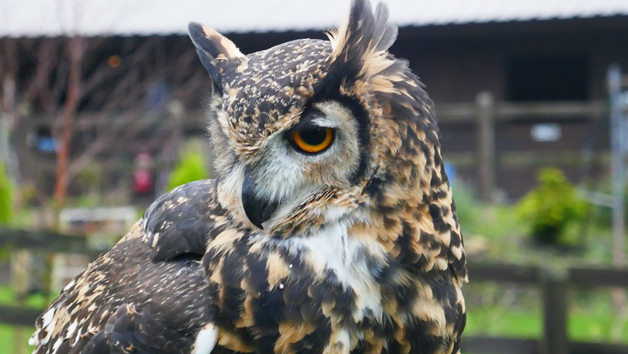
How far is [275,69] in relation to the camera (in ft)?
4.51

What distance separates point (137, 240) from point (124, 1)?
156 inches

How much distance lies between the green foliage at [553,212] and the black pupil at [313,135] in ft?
19.5

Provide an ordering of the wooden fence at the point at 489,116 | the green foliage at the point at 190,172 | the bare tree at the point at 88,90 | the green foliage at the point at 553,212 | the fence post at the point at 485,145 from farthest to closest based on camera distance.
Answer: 1. the fence post at the point at 485,145
2. the wooden fence at the point at 489,116
3. the green foliage at the point at 553,212
4. the green foliage at the point at 190,172
5. the bare tree at the point at 88,90

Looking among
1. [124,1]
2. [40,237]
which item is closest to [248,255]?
[40,237]

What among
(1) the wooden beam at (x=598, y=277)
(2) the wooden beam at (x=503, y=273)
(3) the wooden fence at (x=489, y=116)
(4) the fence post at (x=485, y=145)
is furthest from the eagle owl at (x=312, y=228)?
(4) the fence post at (x=485, y=145)

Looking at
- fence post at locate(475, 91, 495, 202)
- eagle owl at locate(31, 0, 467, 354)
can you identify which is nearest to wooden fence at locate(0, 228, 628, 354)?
eagle owl at locate(31, 0, 467, 354)

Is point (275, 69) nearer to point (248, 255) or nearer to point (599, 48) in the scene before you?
point (248, 255)

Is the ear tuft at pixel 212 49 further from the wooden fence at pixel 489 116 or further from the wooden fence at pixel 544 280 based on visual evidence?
the wooden fence at pixel 489 116

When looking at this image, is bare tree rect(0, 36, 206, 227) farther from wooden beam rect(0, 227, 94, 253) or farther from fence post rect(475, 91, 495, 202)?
fence post rect(475, 91, 495, 202)

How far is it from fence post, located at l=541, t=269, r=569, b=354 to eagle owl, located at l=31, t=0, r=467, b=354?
2.37 m

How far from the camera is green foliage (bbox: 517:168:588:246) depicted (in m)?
6.70

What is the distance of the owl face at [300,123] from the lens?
1.35 metres

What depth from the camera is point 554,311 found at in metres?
3.71

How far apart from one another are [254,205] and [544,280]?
2792 millimetres
